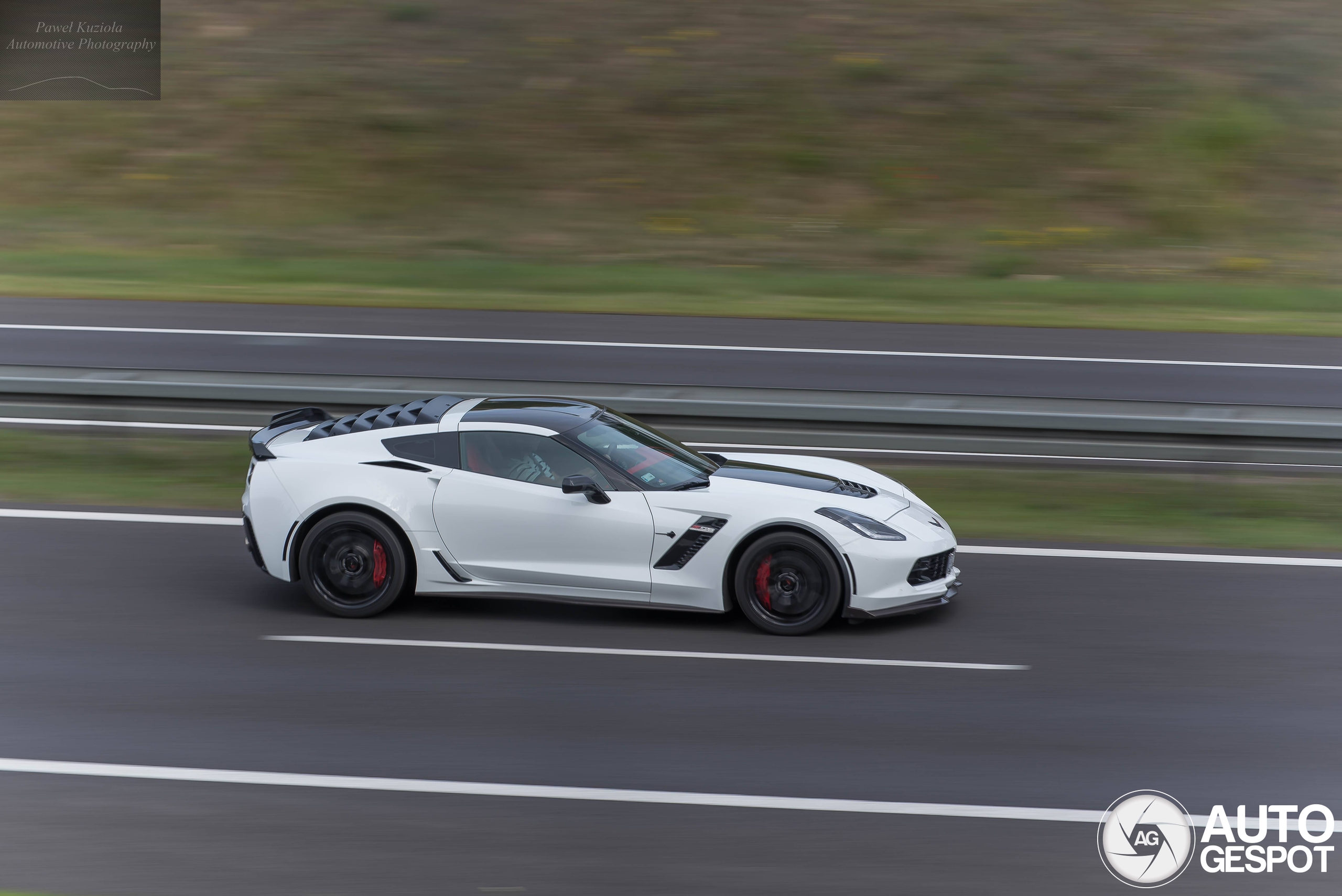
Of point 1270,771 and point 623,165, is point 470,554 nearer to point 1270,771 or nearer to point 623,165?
point 1270,771

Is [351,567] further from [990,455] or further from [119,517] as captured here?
[990,455]

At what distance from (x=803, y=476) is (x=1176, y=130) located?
764 inches

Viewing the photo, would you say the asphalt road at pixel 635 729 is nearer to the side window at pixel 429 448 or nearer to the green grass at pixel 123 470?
the side window at pixel 429 448

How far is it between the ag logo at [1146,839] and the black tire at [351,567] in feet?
13.7

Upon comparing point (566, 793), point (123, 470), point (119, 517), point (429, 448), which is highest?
point (429, 448)

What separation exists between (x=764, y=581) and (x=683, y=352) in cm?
872

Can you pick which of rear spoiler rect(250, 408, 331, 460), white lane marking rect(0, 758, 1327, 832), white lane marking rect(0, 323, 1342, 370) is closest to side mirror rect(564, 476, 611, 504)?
rear spoiler rect(250, 408, 331, 460)

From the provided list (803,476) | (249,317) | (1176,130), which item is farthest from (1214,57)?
(803,476)

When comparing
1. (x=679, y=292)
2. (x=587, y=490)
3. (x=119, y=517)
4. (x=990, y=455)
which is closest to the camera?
(x=587, y=490)

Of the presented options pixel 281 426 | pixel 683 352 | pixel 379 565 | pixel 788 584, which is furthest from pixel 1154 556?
pixel 683 352

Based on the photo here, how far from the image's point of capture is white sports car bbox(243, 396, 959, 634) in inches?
297

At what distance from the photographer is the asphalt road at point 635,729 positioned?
16.6 ft

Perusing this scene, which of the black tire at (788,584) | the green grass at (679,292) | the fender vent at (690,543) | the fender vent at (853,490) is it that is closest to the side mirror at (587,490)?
the fender vent at (690,543)

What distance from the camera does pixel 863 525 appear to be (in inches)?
299
